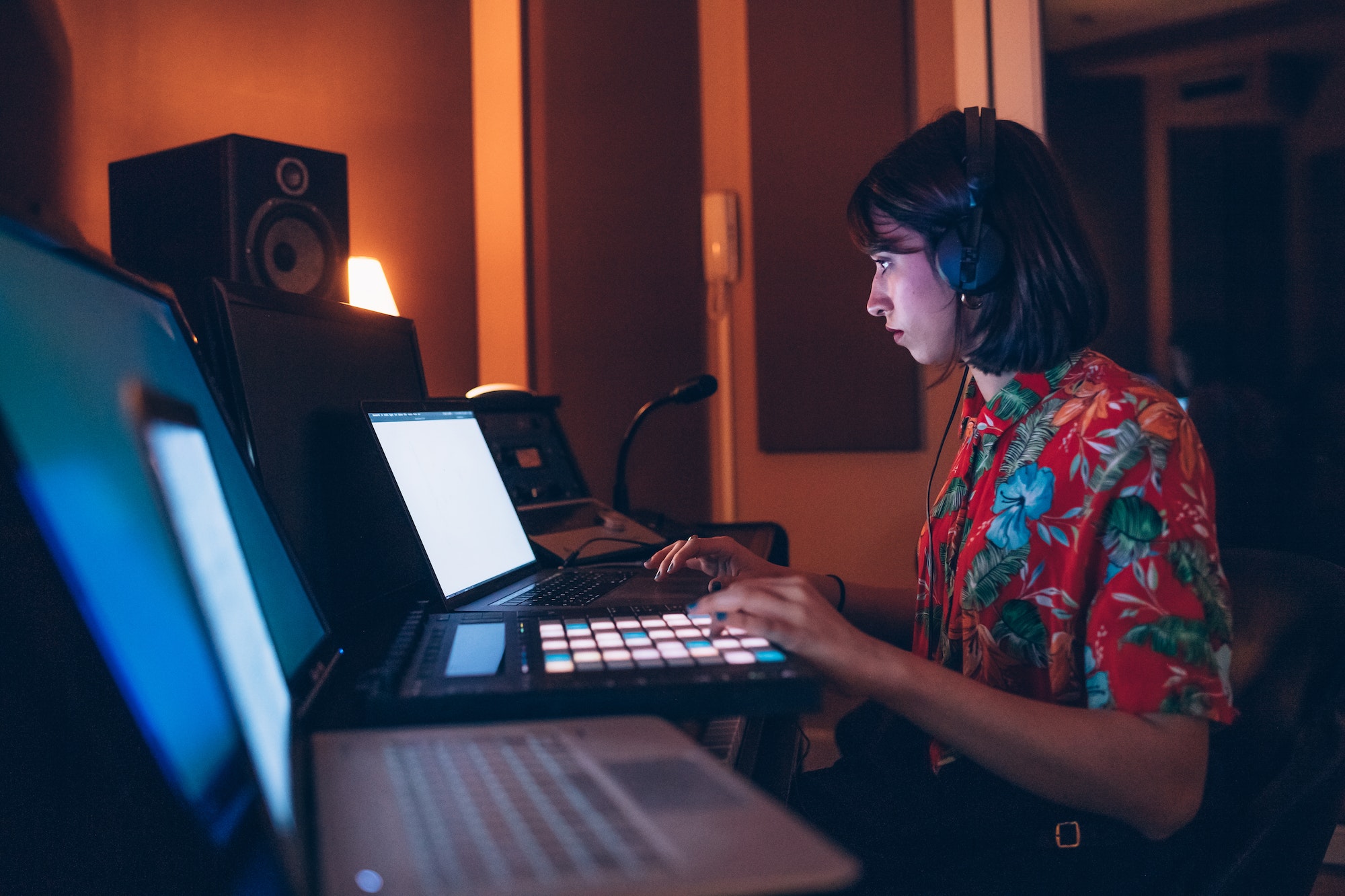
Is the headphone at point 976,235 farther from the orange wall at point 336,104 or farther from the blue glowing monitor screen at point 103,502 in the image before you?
the orange wall at point 336,104

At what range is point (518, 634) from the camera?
28.8 inches

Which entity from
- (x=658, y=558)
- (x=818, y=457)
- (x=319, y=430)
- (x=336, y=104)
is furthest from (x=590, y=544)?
(x=336, y=104)

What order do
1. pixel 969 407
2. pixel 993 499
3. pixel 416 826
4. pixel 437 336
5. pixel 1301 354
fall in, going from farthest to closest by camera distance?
pixel 437 336, pixel 1301 354, pixel 969 407, pixel 993 499, pixel 416 826

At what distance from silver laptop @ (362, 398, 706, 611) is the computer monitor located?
1.2 inches

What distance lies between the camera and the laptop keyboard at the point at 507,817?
0.35 metres

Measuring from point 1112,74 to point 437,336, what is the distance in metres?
1.94

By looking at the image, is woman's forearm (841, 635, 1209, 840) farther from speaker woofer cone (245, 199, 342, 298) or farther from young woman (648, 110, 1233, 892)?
speaker woofer cone (245, 199, 342, 298)

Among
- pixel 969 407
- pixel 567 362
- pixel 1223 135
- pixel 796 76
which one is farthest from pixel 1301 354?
pixel 567 362

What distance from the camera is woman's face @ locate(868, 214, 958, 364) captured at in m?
1.06

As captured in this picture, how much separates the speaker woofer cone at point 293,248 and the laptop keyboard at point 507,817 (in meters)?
0.97

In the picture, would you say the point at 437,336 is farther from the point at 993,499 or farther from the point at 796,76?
the point at 993,499

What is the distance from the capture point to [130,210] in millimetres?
1316

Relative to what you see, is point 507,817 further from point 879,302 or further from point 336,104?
point 336,104

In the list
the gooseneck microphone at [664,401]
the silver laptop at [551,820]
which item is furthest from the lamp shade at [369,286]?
the silver laptop at [551,820]
